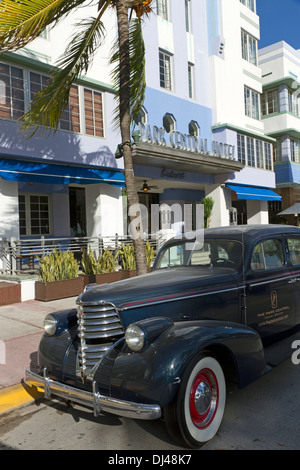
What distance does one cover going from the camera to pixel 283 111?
79.1ft

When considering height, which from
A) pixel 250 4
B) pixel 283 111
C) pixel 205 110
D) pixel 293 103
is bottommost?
pixel 205 110

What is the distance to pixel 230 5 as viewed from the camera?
64.2ft

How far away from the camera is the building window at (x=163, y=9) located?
16.2 meters

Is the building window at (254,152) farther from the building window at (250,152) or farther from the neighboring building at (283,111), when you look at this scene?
the neighboring building at (283,111)

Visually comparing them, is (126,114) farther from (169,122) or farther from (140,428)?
(169,122)

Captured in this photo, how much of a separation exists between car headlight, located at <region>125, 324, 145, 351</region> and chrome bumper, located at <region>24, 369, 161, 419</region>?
0.40 metres

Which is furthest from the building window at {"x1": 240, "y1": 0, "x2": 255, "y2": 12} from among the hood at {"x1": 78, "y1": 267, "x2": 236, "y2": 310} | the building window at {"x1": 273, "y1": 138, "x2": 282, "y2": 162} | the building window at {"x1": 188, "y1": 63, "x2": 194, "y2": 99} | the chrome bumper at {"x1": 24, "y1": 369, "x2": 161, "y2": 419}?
the chrome bumper at {"x1": 24, "y1": 369, "x2": 161, "y2": 419}

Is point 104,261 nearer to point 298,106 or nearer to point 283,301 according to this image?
point 283,301

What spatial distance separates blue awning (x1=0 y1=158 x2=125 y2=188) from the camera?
10.1 metres

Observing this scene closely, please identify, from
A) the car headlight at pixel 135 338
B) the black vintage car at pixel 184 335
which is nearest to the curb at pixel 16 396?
the black vintage car at pixel 184 335

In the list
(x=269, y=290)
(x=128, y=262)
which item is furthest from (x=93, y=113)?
(x=269, y=290)

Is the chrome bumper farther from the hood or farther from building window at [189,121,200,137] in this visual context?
building window at [189,121,200,137]

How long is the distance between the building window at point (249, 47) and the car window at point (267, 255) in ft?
64.0

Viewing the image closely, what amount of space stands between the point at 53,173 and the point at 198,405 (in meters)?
9.08
